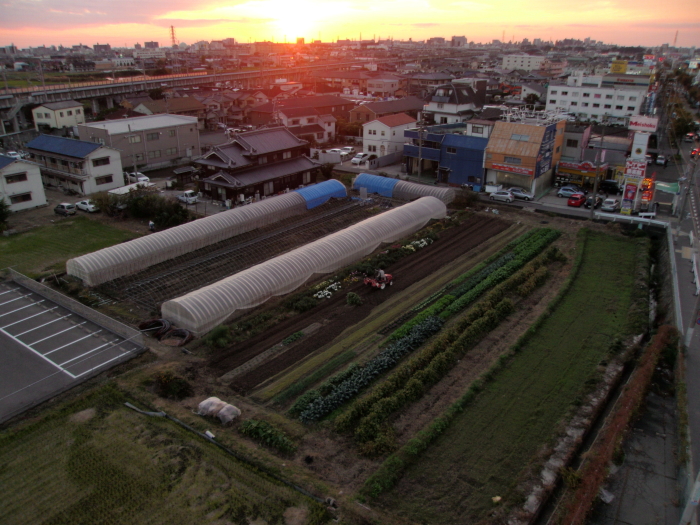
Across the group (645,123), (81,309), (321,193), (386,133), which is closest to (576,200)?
(645,123)

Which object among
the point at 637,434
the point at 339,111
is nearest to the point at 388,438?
the point at 637,434

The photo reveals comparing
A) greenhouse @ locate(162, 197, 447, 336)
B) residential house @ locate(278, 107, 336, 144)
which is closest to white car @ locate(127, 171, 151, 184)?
residential house @ locate(278, 107, 336, 144)

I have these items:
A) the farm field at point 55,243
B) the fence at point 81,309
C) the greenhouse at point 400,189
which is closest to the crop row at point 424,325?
the greenhouse at point 400,189

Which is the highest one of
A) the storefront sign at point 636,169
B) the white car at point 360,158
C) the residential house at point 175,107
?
the residential house at point 175,107

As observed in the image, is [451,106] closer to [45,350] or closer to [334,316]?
[334,316]

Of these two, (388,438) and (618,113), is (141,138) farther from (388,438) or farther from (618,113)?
(618,113)

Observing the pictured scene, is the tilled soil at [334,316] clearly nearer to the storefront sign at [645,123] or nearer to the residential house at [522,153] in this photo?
the residential house at [522,153]
